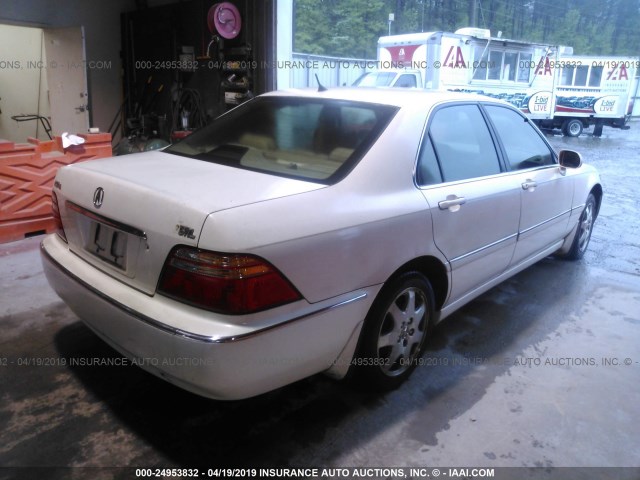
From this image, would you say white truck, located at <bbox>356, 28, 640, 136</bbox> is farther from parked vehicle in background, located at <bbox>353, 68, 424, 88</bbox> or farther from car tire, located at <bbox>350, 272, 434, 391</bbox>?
car tire, located at <bbox>350, 272, 434, 391</bbox>

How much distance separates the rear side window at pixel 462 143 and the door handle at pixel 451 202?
11cm

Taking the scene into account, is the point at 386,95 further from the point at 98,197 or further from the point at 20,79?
the point at 20,79

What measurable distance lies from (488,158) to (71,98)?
699 cm

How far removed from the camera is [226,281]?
1.67 m

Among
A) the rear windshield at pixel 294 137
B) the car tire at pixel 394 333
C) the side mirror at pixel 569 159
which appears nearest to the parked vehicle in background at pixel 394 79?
the side mirror at pixel 569 159

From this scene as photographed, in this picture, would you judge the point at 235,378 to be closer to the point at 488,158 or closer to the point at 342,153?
the point at 342,153

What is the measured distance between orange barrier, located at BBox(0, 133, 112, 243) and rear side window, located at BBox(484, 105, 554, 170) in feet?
12.3

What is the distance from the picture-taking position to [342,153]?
228cm

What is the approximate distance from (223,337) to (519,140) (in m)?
2.65

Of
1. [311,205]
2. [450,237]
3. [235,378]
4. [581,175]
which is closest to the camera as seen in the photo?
[235,378]

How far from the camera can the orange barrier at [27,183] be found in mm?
4375

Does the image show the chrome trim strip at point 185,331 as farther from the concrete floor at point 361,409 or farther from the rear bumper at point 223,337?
the concrete floor at point 361,409

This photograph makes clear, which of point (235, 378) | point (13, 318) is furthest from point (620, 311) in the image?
point (13, 318)

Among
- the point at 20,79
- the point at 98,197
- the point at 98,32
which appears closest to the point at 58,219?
the point at 98,197
